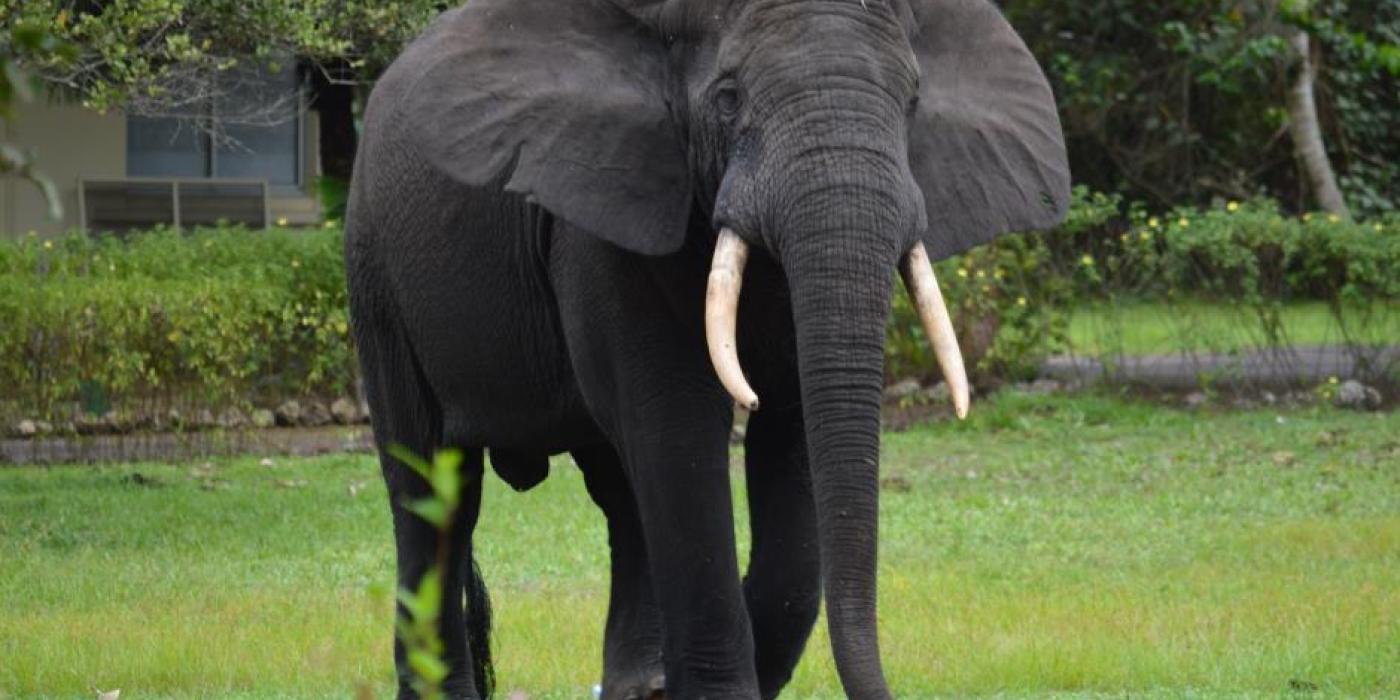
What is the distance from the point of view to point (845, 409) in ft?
15.4

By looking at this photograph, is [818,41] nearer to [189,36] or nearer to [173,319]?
[189,36]

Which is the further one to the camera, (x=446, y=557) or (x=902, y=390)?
(x=902, y=390)

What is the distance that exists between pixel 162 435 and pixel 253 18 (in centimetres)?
330

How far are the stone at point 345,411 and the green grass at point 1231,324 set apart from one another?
5105mm

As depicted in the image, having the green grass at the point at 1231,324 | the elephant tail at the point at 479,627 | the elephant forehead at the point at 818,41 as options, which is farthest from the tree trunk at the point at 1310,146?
the elephant forehead at the point at 818,41

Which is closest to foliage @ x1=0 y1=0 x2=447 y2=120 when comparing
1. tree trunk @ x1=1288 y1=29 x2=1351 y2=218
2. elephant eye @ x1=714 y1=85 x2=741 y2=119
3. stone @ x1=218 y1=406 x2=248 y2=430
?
stone @ x1=218 y1=406 x2=248 y2=430

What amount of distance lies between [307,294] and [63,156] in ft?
21.3

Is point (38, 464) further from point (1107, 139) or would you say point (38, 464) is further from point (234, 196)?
point (1107, 139)

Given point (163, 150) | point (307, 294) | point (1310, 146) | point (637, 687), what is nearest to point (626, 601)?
point (637, 687)

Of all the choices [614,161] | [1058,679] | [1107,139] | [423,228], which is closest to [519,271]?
[423,228]

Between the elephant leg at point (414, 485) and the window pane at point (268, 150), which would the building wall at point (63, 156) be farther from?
the elephant leg at point (414, 485)

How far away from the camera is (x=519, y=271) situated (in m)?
6.10

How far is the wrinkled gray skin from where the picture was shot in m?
4.79

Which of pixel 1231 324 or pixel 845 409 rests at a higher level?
pixel 845 409
